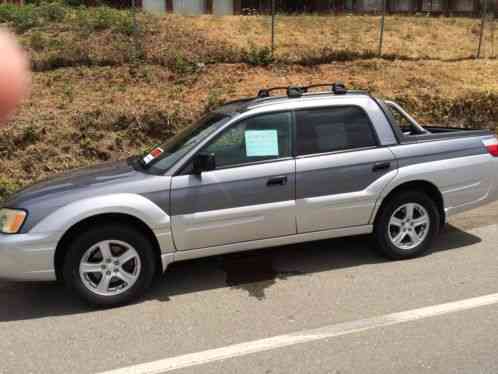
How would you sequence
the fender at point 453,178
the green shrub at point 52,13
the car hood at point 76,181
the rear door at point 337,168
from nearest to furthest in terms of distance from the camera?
the car hood at point 76,181, the rear door at point 337,168, the fender at point 453,178, the green shrub at point 52,13

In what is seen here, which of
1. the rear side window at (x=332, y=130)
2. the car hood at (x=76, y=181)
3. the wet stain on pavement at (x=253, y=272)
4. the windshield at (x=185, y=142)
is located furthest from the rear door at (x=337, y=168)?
the car hood at (x=76, y=181)

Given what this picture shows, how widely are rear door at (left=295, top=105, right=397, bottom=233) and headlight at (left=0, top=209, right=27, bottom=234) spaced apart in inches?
89.9

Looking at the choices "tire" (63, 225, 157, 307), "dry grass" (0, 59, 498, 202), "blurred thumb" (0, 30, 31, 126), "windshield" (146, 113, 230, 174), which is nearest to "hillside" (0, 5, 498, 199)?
"dry grass" (0, 59, 498, 202)

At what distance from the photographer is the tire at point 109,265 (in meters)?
4.30

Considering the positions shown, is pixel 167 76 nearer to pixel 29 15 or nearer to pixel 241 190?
pixel 29 15

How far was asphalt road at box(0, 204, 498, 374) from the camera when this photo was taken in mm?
3498

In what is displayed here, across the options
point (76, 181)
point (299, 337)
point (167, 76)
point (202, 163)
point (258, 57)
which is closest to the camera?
point (299, 337)

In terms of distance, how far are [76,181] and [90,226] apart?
0.54 metres

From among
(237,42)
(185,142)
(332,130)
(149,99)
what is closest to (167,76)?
(149,99)

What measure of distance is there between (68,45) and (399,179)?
8.37m

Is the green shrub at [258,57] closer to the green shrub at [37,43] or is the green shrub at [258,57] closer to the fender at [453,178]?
the green shrub at [37,43]

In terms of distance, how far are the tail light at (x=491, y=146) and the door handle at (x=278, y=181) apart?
7.20 ft

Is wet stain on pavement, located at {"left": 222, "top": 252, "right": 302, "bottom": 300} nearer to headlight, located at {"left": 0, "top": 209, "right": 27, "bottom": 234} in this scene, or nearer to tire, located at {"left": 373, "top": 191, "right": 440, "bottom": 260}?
tire, located at {"left": 373, "top": 191, "right": 440, "bottom": 260}

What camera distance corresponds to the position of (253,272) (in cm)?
509
